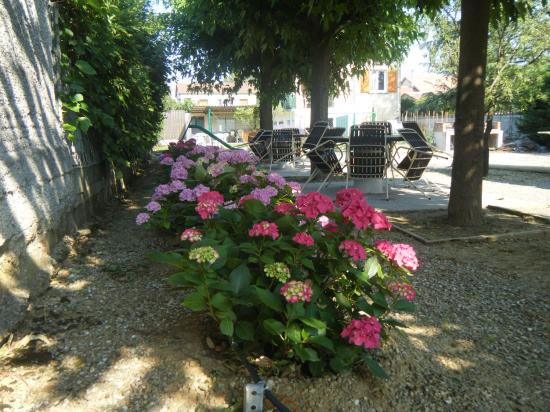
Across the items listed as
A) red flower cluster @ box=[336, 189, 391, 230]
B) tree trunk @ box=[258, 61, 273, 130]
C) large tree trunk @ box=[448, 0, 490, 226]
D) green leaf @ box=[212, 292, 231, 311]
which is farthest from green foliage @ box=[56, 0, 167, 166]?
tree trunk @ box=[258, 61, 273, 130]

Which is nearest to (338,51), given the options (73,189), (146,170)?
(146,170)

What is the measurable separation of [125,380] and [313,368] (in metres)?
0.79

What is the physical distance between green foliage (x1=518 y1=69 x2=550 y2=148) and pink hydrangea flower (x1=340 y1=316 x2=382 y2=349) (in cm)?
2128

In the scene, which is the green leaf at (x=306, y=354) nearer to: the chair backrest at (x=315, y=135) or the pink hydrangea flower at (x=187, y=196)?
the pink hydrangea flower at (x=187, y=196)

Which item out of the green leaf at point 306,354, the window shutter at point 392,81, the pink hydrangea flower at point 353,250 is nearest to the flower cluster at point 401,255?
the pink hydrangea flower at point 353,250

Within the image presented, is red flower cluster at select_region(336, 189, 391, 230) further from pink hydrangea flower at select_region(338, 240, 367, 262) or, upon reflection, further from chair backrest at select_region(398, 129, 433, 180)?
chair backrest at select_region(398, 129, 433, 180)

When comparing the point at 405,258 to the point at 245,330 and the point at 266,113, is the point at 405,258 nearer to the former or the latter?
the point at 245,330

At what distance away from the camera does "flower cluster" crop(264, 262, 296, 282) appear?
6.48 feet

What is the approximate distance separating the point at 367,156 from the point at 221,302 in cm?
550

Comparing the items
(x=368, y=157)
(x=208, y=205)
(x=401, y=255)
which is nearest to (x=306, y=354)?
(x=401, y=255)

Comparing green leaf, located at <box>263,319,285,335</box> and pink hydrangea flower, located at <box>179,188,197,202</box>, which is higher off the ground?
pink hydrangea flower, located at <box>179,188,197,202</box>

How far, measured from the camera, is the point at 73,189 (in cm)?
411

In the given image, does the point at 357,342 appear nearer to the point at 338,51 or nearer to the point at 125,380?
the point at 125,380

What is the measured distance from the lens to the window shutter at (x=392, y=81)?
106ft
